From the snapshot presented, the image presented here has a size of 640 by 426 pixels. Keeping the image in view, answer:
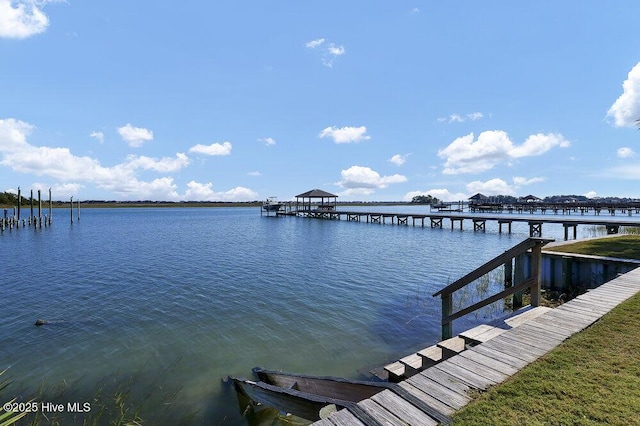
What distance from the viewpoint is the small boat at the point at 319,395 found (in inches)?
117

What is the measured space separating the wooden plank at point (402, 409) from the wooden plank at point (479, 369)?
1.05 m

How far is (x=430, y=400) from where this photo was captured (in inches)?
120

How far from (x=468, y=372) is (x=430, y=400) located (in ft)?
2.62

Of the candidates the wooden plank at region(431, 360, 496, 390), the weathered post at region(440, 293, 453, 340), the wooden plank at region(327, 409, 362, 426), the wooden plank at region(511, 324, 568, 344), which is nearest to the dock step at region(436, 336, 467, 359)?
the wooden plank at region(511, 324, 568, 344)

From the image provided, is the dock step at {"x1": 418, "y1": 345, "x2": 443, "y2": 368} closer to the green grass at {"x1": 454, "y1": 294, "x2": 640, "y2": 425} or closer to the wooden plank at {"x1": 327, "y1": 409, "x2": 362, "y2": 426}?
the green grass at {"x1": 454, "y1": 294, "x2": 640, "y2": 425}

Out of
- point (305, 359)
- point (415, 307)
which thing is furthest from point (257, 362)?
point (415, 307)

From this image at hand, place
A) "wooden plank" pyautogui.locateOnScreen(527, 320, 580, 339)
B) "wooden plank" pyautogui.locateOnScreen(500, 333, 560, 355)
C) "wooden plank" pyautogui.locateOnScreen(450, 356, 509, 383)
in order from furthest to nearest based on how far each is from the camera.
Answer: "wooden plank" pyautogui.locateOnScreen(527, 320, 580, 339) < "wooden plank" pyautogui.locateOnScreen(500, 333, 560, 355) < "wooden plank" pyautogui.locateOnScreen(450, 356, 509, 383)

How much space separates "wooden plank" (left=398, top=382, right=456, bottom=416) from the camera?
9.47 feet

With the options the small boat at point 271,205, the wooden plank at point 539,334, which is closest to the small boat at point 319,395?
the wooden plank at point 539,334

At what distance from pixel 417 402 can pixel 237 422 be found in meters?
3.43

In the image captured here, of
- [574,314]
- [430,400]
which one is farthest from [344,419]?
[574,314]

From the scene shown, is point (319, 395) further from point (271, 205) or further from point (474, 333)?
point (271, 205)

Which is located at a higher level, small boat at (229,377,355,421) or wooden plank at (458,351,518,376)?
wooden plank at (458,351,518,376)

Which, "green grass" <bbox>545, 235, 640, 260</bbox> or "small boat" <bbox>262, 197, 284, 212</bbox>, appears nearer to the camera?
"green grass" <bbox>545, 235, 640, 260</bbox>
